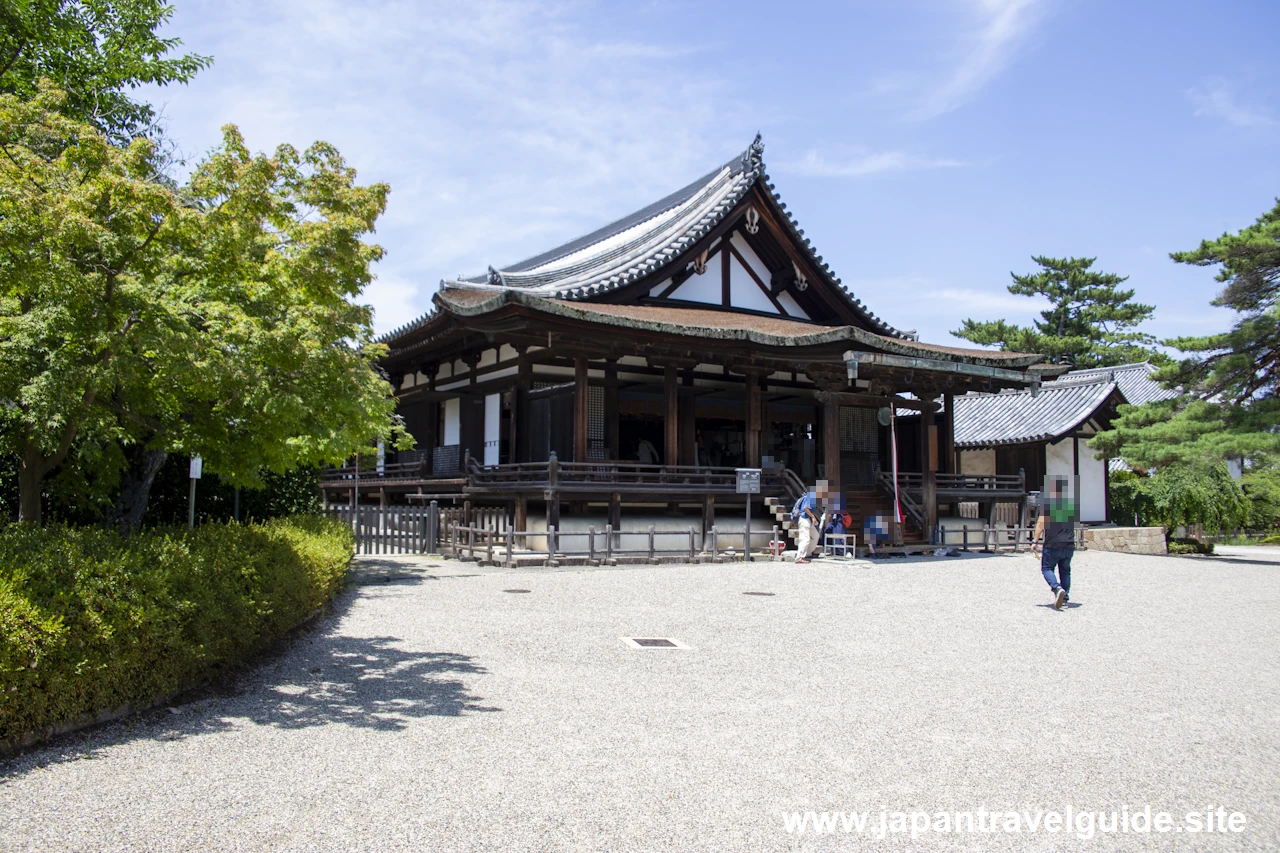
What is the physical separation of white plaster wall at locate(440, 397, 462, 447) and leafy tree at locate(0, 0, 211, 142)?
10.8 meters

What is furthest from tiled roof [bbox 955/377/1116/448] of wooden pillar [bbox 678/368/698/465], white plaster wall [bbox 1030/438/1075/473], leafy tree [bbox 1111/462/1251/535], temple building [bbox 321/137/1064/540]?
wooden pillar [bbox 678/368/698/465]

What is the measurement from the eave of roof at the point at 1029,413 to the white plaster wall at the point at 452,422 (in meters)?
18.2

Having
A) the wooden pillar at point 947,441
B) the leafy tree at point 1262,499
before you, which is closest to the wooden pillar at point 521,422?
the wooden pillar at point 947,441

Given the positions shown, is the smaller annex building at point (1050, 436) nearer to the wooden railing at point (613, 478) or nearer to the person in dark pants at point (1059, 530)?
the wooden railing at point (613, 478)

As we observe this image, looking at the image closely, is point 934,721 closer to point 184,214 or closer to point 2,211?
point 184,214

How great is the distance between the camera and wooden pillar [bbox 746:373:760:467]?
20.1m

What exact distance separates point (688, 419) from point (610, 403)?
2.48m

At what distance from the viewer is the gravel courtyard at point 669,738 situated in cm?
433

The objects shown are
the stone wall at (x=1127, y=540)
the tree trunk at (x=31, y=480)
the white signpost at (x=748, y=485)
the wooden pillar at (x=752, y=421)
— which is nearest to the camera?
the tree trunk at (x=31, y=480)

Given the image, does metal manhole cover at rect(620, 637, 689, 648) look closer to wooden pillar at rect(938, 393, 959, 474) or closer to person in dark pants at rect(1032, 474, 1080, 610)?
person in dark pants at rect(1032, 474, 1080, 610)

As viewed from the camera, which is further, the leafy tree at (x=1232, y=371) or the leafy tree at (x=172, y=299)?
the leafy tree at (x=1232, y=371)

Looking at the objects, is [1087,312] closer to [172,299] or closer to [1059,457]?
[1059,457]

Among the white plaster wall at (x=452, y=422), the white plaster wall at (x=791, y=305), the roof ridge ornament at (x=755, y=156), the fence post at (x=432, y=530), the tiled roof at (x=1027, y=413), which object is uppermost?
the roof ridge ornament at (x=755, y=156)

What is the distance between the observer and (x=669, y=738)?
5754 millimetres
